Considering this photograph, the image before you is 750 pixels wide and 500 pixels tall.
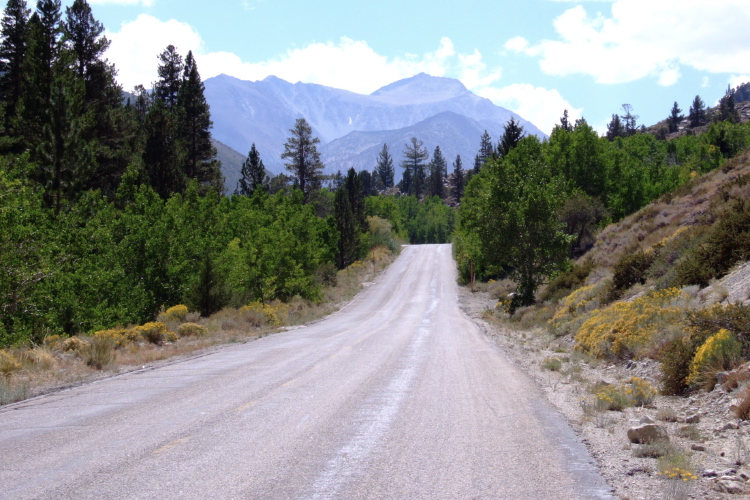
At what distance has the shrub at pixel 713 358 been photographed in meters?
8.56

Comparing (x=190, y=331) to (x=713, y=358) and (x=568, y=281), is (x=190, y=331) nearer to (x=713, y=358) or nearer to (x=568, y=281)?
(x=713, y=358)

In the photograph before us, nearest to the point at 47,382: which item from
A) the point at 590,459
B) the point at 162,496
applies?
the point at 162,496

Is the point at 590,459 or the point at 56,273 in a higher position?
the point at 56,273

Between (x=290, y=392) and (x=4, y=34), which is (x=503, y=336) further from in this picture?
(x=4, y=34)

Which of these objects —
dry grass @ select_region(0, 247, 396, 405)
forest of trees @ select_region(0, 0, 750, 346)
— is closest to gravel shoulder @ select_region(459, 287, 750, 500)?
dry grass @ select_region(0, 247, 396, 405)

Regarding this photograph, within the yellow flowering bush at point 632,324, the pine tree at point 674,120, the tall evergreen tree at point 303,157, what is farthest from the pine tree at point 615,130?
the yellow flowering bush at point 632,324

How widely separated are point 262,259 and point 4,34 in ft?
62.3

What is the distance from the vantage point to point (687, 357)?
9406 mm

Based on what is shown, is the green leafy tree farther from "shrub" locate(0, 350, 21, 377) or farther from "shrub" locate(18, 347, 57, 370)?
"shrub" locate(0, 350, 21, 377)

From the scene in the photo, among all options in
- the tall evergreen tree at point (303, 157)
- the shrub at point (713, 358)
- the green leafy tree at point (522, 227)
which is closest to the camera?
the shrub at point (713, 358)

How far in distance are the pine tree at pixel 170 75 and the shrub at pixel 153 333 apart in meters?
38.7

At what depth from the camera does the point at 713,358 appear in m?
8.73

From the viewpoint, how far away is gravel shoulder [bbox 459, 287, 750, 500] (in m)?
5.35

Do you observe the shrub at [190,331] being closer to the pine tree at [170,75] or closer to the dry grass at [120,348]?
the dry grass at [120,348]
